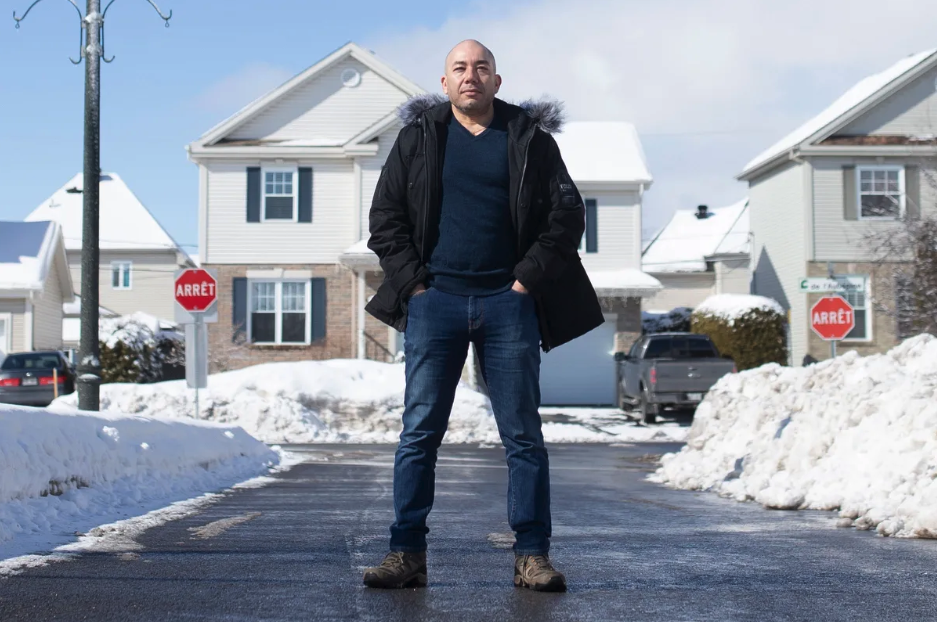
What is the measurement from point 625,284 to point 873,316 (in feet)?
23.2

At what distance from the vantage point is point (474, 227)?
461 centimetres

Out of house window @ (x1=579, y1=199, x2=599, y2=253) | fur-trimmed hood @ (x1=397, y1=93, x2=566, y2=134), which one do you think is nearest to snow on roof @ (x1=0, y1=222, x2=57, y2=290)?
house window @ (x1=579, y1=199, x2=599, y2=253)

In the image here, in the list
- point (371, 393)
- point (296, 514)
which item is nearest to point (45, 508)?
point (296, 514)

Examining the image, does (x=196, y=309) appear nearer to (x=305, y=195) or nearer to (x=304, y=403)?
(x=304, y=403)

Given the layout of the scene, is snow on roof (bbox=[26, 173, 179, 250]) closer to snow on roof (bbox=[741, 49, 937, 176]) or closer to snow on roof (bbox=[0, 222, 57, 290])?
snow on roof (bbox=[0, 222, 57, 290])

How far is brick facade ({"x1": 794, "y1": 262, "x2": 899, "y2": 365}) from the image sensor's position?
32.3 m

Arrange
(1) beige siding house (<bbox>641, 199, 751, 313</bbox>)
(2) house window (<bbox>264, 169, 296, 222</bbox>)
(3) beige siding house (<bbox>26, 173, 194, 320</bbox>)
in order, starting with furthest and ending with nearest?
(3) beige siding house (<bbox>26, 173, 194, 320</bbox>) → (1) beige siding house (<bbox>641, 199, 751, 313</bbox>) → (2) house window (<bbox>264, 169, 296, 222</bbox>)

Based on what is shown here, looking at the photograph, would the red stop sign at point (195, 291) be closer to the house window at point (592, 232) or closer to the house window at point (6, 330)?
the house window at point (592, 232)

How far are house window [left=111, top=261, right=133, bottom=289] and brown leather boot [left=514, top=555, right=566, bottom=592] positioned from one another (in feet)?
171

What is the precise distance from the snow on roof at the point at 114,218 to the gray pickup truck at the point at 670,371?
3254 cm

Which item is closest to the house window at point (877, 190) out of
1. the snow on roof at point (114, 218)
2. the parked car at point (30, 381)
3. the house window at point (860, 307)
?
the house window at point (860, 307)

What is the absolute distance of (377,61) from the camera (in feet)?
107

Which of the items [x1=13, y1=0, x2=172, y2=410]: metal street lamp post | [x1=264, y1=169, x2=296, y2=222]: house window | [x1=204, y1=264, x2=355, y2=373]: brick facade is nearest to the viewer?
[x1=13, y1=0, x2=172, y2=410]: metal street lamp post

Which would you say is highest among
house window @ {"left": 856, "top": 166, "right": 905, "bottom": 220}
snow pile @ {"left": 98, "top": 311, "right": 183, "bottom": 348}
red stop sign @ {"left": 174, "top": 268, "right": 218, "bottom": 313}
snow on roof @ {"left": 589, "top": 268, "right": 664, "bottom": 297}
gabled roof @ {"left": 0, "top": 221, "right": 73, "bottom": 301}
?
house window @ {"left": 856, "top": 166, "right": 905, "bottom": 220}
